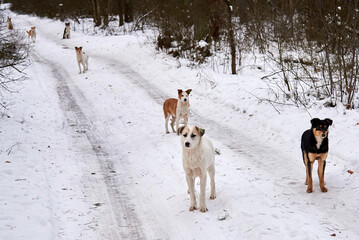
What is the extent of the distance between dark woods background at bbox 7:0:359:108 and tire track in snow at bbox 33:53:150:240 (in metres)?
6.14

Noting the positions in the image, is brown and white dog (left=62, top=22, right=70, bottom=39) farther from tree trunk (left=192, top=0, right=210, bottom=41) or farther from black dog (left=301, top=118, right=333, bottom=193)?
black dog (left=301, top=118, right=333, bottom=193)

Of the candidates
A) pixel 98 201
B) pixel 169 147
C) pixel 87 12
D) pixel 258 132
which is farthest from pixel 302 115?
pixel 87 12

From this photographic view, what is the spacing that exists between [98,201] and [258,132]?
5.30 meters

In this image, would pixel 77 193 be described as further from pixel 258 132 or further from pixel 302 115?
pixel 302 115

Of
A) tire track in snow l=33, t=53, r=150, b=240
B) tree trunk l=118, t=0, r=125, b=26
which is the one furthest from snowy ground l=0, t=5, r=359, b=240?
tree trunk l=118, t=0, r=125, b=26

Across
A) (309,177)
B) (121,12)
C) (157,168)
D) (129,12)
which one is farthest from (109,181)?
(129,12)

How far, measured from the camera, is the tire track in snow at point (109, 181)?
214 inches

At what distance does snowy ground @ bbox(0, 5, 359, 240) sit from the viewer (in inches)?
210

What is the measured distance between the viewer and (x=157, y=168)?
774cm

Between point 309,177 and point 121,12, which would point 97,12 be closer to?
point 121,12

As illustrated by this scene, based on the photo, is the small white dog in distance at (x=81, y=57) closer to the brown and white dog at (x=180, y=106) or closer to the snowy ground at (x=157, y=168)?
the snowy ground at (x=157, y=168)

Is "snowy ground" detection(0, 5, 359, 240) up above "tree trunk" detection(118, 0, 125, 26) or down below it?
below

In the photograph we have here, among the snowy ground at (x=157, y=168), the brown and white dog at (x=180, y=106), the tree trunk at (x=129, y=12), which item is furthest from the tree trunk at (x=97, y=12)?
the brown and white dog at (x=180, y=106)

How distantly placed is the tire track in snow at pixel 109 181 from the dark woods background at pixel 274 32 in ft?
20.1
